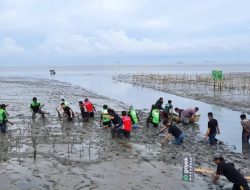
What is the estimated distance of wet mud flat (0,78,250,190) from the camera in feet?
42.4

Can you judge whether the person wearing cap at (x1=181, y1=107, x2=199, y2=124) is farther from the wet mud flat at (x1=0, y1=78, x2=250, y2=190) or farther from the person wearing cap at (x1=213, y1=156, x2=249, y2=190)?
the person wearing cap at (x1=213, y1=156, x2=249, y2=190)

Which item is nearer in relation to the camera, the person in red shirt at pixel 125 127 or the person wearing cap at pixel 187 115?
the person in red shirt at pixel 125 127

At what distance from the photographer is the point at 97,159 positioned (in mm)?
15852

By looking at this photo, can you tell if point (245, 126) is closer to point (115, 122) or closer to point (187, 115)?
point (115, 122)

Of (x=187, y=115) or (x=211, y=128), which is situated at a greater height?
(x=211, y=128)

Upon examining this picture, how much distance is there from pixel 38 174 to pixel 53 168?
0.81 meters

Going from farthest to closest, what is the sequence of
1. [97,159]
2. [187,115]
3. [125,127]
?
[187,115] < [125,127] < [97,159]

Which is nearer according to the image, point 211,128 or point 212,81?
point 211,128

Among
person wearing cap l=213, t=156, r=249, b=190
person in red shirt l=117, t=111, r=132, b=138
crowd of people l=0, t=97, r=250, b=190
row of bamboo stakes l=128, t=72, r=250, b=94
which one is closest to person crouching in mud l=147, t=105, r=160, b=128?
crowd of people l=0, t=97, r=250, b=190

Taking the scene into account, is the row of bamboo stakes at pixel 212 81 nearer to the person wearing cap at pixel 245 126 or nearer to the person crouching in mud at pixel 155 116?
the person crouching in mud at pixel 155 116

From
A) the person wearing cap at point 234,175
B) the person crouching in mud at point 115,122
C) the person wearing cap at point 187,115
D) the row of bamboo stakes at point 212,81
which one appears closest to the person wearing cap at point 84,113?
the person crouching in mud at point 115,122

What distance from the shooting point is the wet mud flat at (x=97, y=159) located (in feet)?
42.4

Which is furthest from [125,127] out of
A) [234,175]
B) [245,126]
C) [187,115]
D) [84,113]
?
[234,175]

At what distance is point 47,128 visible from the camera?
75.2ft
